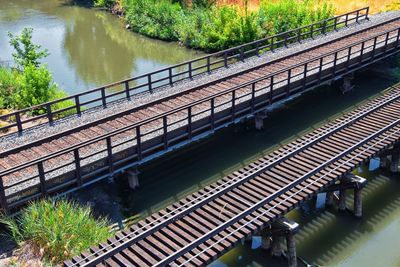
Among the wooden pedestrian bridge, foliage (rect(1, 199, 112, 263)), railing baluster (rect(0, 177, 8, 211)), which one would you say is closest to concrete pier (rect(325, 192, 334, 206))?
the wooden pedestrian bridge

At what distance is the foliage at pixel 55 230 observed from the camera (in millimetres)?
12156

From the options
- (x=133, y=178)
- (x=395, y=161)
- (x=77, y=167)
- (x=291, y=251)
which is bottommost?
(x=291, y=251)

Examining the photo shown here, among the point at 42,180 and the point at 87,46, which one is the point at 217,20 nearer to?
the point at 87,46

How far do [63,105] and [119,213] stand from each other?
9.06 meters

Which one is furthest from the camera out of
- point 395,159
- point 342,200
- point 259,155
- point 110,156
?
point 259,155

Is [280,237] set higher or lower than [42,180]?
lower

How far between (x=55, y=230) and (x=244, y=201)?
5061 mm

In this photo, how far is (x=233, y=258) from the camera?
1389cm

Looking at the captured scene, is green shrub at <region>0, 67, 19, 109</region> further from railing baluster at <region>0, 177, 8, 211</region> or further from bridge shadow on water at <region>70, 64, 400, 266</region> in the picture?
railing baluster at <region>0, 177, 8, 211</region>

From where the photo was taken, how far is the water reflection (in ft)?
107

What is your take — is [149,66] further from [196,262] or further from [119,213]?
[196,262]

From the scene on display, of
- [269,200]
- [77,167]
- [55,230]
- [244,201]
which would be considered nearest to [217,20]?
[77,167]

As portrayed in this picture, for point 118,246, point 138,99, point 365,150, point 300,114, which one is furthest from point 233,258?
point 300,114

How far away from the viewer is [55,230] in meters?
12.3
